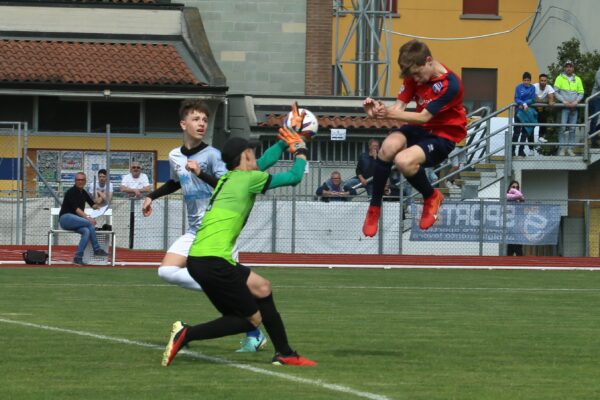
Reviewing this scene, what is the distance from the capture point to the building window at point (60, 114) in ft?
114

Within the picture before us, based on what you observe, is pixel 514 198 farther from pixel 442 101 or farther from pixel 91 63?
pixel 442 101

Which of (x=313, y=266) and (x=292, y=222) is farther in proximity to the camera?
(x=292, y=222)

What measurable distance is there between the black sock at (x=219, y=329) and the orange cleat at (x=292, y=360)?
31 centimetres

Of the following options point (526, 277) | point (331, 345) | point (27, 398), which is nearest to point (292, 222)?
point (526, 277)

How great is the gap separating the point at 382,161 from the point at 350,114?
25.5 metres

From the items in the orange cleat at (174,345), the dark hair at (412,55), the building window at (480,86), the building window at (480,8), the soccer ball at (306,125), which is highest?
the building window at (480,8)

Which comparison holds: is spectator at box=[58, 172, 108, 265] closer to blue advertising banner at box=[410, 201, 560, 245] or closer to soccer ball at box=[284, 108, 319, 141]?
blue advertising banner at box=[410, 201, 560, 245]

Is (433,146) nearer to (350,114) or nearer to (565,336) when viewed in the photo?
(565,336)

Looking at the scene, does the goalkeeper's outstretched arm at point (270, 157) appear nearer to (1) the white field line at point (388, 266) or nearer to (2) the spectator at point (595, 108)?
(1) the white field line at point (388, 266)

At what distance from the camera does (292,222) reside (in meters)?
29.3

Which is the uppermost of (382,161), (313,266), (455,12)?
(455,12)

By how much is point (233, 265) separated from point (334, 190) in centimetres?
1993

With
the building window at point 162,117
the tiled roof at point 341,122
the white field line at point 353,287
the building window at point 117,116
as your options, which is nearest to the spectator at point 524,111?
the tiled roof at point 341,122

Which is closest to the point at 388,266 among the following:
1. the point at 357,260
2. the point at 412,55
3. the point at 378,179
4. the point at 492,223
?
the point at 357,260
